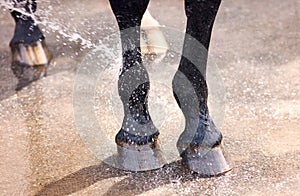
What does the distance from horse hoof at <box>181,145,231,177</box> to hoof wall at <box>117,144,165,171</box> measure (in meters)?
0.08

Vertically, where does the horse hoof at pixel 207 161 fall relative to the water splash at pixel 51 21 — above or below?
below

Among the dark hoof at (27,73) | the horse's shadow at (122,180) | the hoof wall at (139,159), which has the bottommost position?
the horse's shadow at (122,180)

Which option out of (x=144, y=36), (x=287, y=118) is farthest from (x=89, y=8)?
(x=287, y=118)

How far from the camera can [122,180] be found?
5.63ft

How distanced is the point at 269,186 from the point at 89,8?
1.31 metres

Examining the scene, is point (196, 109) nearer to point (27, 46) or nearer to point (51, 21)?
point (27, 46)

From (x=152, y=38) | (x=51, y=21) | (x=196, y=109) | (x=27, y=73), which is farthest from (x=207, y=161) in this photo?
(x=51, y=21)

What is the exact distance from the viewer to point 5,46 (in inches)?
96.6

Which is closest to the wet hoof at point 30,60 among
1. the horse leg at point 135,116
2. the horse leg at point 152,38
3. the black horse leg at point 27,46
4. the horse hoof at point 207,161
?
the black horse leg at point 27,46

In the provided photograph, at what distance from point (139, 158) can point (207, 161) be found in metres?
0.17

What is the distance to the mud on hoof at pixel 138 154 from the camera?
1.74m

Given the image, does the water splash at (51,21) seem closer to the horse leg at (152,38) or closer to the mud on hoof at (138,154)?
the horse leg at (152,38)

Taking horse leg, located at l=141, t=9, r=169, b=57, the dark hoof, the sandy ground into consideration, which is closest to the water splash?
the sandy ground

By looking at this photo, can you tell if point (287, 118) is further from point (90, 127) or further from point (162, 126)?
point (90, 127)
